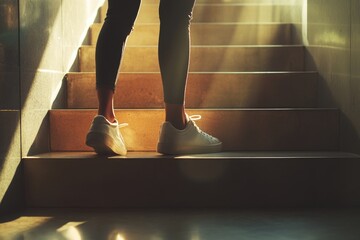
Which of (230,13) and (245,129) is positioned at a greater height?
(230,13)

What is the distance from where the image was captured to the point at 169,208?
184 centimetres

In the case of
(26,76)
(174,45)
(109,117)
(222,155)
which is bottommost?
(222,155)

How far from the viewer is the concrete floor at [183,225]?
4.75ft

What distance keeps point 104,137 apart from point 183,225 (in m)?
0.47

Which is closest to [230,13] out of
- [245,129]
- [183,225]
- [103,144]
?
[245,129]

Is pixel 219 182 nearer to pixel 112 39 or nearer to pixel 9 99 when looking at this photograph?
pixel 112 39

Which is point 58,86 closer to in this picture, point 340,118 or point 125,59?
point 125,59

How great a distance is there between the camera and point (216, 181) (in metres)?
1.85

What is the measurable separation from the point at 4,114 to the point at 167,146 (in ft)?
1.86

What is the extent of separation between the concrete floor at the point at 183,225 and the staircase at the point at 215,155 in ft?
0.24

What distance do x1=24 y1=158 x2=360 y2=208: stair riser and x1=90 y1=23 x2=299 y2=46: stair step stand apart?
1.47 m

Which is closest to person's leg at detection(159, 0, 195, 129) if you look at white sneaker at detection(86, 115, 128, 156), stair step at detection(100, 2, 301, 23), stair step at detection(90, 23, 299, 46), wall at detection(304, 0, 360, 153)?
white sneaker at detection(86, 115, 128, 156)

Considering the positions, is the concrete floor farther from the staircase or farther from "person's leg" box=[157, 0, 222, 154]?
"person's leg" box=[157, 0, 222, 154]

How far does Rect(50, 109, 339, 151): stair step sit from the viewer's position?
2.18 meters
